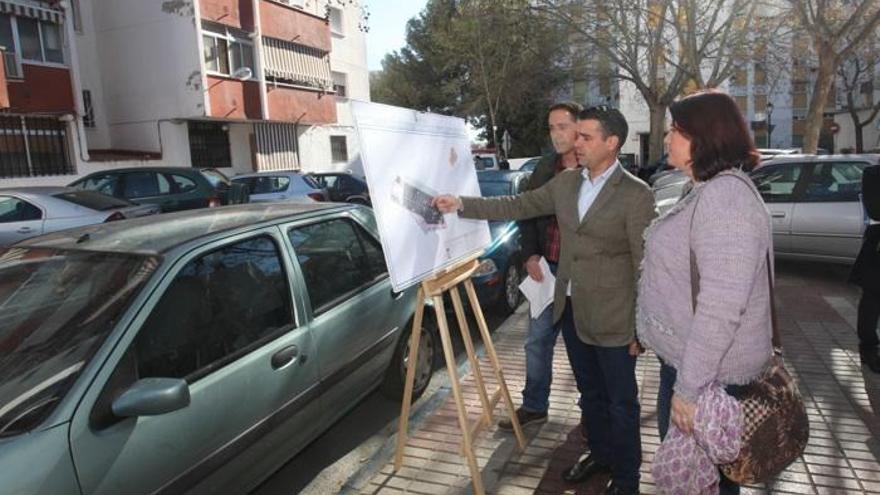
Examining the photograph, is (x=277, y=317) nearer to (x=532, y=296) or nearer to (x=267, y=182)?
(x=532, y=296)

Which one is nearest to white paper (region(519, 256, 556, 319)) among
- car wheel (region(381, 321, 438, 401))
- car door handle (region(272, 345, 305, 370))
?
car wheel (region(381, 321, 438, 401))

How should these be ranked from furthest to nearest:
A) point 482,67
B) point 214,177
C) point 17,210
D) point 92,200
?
point 482,67
point 214,177
point 92,200
point 17,210

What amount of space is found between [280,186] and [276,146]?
9.61 m

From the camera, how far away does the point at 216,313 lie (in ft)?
9.20

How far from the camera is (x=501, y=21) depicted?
2294cm

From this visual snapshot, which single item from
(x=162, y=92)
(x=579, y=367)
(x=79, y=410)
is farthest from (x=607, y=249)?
(x=162, y=92)

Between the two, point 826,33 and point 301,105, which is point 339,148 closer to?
point 301,105

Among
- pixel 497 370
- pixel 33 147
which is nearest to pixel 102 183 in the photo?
pixel 33 147

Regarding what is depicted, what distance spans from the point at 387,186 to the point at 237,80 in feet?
61.5

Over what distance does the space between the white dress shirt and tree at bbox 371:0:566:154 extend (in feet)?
63.9

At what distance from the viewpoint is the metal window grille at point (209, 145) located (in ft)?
64.8

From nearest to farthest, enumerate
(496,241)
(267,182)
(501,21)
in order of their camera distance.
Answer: (496,241)
(267,182)
(501,21)

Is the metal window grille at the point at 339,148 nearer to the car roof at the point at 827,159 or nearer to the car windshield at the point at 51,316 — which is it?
the car roof at the point at 827,159

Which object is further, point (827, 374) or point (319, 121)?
point (319, 121)
